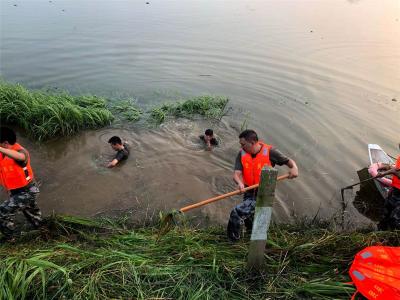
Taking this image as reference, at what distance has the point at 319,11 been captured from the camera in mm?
20391

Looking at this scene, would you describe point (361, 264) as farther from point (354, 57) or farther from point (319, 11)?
point (319, 11)

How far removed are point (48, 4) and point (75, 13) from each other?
2.85 m

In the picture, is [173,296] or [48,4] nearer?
[173,296]

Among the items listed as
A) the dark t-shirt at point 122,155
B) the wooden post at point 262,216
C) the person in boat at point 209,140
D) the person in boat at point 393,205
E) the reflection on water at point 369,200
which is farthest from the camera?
the person in boat at point 209,140

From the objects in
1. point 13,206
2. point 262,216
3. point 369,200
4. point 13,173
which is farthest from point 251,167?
point 369,200

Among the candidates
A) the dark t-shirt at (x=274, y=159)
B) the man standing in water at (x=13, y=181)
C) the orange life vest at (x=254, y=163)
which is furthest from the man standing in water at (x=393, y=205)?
the man standing in water at (x=13, y=181)

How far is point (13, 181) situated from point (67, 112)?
359 centimetres

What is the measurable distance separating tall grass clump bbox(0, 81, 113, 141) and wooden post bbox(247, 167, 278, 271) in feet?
19.0

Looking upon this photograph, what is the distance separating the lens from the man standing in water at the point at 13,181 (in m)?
4.43

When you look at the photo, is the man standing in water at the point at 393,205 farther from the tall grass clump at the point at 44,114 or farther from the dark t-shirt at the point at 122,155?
the tall grass clump at the point at 44,114

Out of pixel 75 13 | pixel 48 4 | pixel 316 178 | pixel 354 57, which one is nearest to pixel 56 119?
pixel 316 178

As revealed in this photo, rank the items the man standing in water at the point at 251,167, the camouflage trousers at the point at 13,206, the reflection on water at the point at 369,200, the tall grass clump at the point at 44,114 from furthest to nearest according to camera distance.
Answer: the tall grass clump at the point at 44,114
the reflection on water at the point at 369,200
the camouflage trousers at the point at 13,206
the man standing in water at the point at 251,167

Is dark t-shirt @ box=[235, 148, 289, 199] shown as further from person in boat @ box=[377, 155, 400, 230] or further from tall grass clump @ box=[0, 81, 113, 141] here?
tall grass clump @ box=[0, 81, 113, 141]

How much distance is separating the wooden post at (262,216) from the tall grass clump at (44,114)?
5.80 meters
